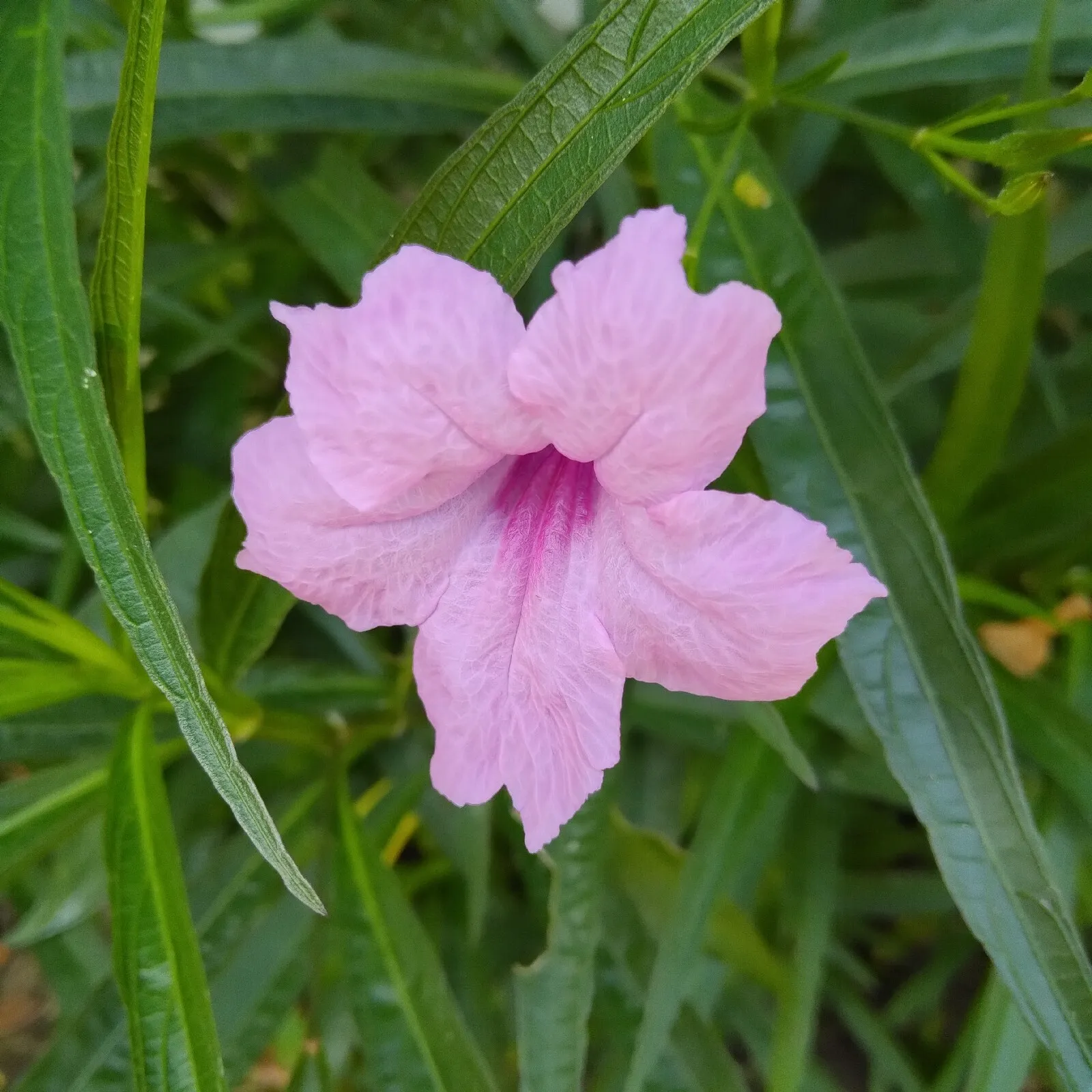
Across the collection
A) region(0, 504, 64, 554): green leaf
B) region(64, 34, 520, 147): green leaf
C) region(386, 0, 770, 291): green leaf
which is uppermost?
region(64, 34, 520, 147): green leaf

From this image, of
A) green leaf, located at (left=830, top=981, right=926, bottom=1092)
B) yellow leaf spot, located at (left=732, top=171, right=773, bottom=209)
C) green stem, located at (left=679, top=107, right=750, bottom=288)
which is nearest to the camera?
green stem, located at (left=679, top=107, right=750, bottom=288)

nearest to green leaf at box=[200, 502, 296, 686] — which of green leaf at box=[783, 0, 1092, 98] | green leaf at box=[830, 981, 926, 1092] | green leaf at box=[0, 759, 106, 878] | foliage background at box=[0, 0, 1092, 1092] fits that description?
foliage background at box=[0, 0, 1092, 1092]

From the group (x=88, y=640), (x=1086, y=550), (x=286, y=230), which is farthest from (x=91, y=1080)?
(x=1086, y=550)

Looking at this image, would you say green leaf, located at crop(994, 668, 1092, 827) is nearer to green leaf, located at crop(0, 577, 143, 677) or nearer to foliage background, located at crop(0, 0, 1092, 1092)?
foliage background, located at crop(0, 0, 1092, 1092)

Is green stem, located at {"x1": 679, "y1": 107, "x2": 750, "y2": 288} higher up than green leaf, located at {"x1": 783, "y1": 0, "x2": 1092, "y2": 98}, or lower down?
lower down

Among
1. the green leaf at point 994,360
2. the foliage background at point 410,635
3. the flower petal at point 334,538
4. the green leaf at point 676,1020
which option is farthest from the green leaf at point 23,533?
the green leaf at point 994,360

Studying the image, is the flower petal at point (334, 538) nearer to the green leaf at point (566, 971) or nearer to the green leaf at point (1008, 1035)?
the green leaf at point (566, 971)
